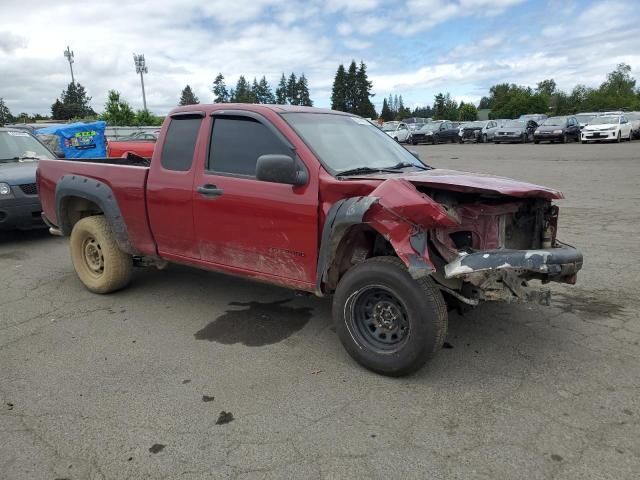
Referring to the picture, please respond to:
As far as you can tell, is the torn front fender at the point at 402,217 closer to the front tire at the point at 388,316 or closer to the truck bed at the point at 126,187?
the front tire at the point at 388,316

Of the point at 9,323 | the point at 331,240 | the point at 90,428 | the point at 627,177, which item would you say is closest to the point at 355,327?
the point at 331,240

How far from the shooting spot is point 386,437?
287cm

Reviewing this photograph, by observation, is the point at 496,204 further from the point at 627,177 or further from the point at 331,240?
the point at 627,177

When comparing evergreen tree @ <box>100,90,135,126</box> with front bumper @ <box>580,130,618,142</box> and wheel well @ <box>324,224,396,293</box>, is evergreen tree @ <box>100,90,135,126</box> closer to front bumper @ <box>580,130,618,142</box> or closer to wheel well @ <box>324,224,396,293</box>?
front bumper @ <box>580,130,618,142</box>

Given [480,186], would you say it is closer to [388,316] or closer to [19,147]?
[388,316]

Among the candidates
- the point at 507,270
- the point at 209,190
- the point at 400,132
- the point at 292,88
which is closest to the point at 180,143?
the point at 209,190

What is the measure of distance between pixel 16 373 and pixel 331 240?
2460 mm

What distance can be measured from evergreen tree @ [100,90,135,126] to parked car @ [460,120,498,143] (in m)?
23.5

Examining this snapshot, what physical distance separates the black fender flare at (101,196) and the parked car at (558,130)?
97.6ft

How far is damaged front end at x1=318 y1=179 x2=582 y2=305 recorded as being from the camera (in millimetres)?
3203

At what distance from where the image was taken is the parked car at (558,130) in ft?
97.9

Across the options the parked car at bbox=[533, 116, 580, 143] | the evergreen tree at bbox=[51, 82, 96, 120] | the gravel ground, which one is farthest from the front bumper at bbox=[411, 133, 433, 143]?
the evergreen tree at bbox=[51, 82, 96, 120]

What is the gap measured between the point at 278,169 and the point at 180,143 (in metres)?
1.48

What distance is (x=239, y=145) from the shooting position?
14.2 ft
